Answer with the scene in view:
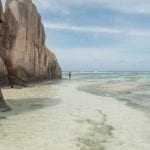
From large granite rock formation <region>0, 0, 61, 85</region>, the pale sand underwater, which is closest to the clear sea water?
the pale sand underwater

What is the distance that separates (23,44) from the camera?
4684 centimetres

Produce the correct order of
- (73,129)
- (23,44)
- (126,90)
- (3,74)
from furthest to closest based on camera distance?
(23,44), (3,74), (126,90), (73,129)

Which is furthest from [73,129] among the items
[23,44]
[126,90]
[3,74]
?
[23,44]

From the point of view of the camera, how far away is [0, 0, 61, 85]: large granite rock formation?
43438mm

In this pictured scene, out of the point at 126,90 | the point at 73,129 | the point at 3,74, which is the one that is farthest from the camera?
the point at 3,74

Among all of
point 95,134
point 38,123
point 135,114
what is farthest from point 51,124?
point 135,114

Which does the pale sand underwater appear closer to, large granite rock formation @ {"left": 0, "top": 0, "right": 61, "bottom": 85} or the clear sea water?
the clear sea water

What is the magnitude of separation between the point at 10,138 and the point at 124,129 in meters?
4.47

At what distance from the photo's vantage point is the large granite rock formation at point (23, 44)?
43.4m

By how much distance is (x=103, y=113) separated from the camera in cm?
1852

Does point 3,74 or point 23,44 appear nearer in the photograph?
point 3,74

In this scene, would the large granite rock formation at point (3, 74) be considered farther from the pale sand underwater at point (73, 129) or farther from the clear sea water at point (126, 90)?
the pale sand underwater at point (73, 129)

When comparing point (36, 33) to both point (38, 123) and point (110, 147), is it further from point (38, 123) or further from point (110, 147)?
point (110, 147)

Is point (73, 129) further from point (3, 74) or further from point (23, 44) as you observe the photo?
point (23, 44)
